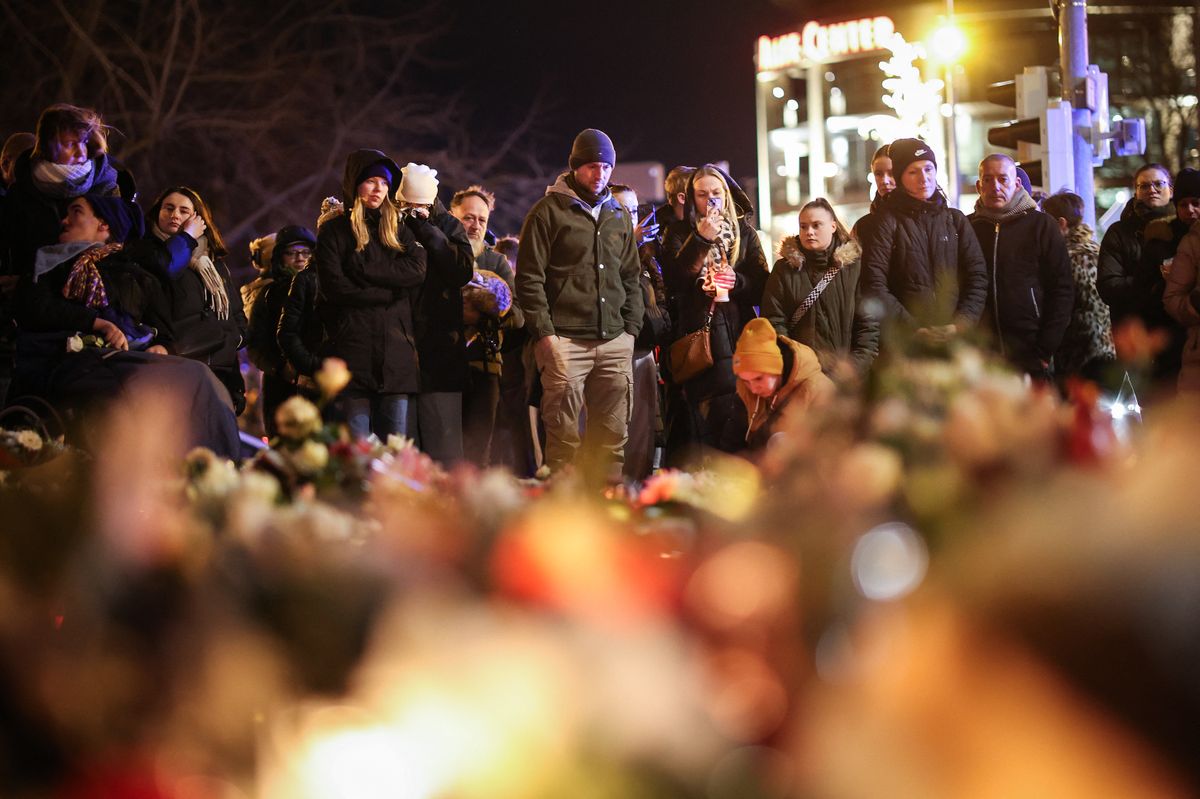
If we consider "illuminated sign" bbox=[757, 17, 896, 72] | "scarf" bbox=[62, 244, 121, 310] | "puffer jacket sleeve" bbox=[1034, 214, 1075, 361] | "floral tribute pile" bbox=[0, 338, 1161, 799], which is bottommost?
"floral tribute pile" bbox=[0, 338, 1161, 799]

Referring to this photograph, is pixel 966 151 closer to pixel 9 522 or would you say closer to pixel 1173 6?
pixel 1173 6

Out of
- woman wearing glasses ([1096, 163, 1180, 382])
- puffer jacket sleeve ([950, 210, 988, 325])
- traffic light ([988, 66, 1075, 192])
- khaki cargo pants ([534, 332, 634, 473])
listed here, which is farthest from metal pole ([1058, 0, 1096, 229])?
A: khaki cargo pants ([534, 332, 634, 473])

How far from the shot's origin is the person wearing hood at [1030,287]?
9328 mm

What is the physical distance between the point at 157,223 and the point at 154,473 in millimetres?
5177

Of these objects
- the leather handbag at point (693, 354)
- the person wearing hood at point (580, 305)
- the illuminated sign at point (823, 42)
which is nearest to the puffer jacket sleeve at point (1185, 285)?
the leather handbag at point (693, 354)

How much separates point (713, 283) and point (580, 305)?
0.85m

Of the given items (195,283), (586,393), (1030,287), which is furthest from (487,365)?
(1030,287)

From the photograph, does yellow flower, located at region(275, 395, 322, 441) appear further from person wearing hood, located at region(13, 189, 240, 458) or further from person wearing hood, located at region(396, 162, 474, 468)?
person wearing hood, located at region(396, 162, 474, 468)

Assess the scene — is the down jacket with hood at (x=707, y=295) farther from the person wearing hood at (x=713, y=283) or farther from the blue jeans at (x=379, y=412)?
the blue jeans at (x=379, y=412)

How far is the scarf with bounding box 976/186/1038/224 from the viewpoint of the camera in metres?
9.56

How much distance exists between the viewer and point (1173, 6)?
49.9m

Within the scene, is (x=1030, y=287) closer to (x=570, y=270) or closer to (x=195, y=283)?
(x=570, y=270)

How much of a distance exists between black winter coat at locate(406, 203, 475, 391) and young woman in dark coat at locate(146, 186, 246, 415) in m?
0.98

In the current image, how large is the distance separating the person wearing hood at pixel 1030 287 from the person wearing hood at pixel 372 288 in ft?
11.0
